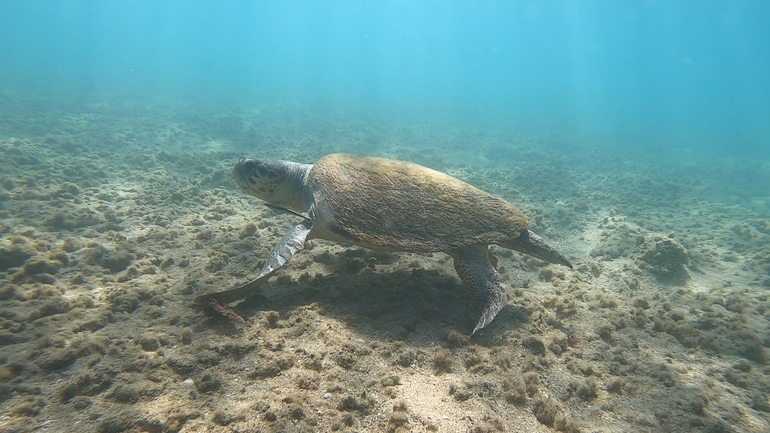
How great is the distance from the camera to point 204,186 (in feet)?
27.8

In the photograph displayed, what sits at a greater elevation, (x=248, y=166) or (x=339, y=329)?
(x=248, y=166)

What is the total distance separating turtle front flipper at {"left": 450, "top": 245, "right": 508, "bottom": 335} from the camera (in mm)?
3520

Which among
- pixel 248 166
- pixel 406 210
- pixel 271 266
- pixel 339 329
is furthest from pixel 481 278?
pixel 248 166

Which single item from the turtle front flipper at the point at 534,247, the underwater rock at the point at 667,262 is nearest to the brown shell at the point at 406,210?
the turtle front flipper at the point at 534,247

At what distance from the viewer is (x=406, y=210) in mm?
3797

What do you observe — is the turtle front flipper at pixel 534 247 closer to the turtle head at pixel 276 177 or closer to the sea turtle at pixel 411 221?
the sea turtle at pixel 411 221

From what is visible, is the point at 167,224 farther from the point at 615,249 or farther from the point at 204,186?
the point at 615,249

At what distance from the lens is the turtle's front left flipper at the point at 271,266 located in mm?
3031

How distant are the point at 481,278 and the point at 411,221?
3.24 ft

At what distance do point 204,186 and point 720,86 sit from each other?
173 meters

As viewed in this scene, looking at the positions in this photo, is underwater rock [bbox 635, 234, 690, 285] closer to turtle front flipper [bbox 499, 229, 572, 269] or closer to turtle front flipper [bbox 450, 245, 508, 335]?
turtle front flipper [bbox 499, 229, 572, 269]

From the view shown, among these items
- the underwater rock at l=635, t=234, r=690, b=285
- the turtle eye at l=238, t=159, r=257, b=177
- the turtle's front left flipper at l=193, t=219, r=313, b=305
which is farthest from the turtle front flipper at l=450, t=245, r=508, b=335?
the underwater rock at l=635, t=234, r=690, b=285

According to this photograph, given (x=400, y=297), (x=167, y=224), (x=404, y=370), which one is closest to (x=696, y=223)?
(x=400, y=297)

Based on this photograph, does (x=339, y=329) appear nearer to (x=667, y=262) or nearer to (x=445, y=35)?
(x=667, y=262)
